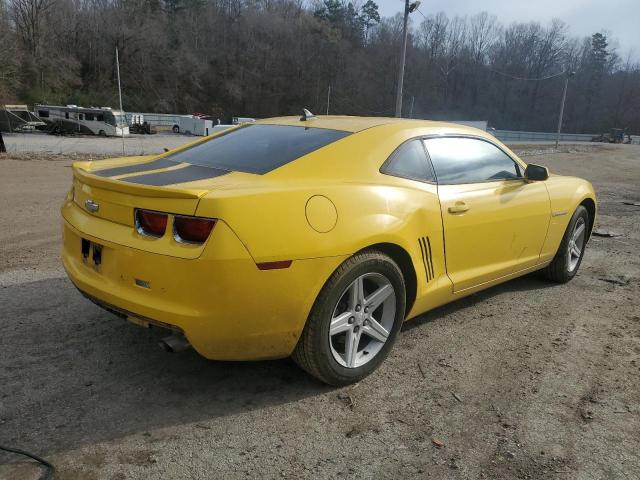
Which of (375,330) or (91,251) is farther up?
(91,251)

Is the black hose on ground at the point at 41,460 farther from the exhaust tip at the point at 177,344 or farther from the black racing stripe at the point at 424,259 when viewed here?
the black racing stripe at the point at 424,259

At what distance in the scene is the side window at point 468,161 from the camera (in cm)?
362

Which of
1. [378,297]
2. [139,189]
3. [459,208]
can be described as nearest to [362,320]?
[378,297]

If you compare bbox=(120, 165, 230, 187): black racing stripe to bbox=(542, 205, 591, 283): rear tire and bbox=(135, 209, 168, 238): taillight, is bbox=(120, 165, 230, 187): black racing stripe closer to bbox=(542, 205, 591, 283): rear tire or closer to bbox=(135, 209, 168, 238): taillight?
bbox=(135, 209, 168, 238): taillight

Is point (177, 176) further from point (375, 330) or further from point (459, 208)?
point (459, 208)

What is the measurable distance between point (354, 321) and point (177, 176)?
1.26 m

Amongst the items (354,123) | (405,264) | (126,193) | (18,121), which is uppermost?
(354,123)

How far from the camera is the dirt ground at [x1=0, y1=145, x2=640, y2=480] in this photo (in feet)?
7.64

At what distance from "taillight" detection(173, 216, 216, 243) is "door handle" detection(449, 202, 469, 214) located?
5.68 ft

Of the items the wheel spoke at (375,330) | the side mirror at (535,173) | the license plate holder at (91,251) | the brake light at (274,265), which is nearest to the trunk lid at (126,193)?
the license plate holder at (91,251)

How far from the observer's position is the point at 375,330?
3.10 meters

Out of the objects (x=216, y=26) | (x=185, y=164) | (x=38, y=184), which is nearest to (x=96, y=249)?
(x=185, y=164)

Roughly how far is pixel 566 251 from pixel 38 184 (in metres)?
9.42

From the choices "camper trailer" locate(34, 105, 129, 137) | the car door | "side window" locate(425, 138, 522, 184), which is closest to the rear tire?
the car door
